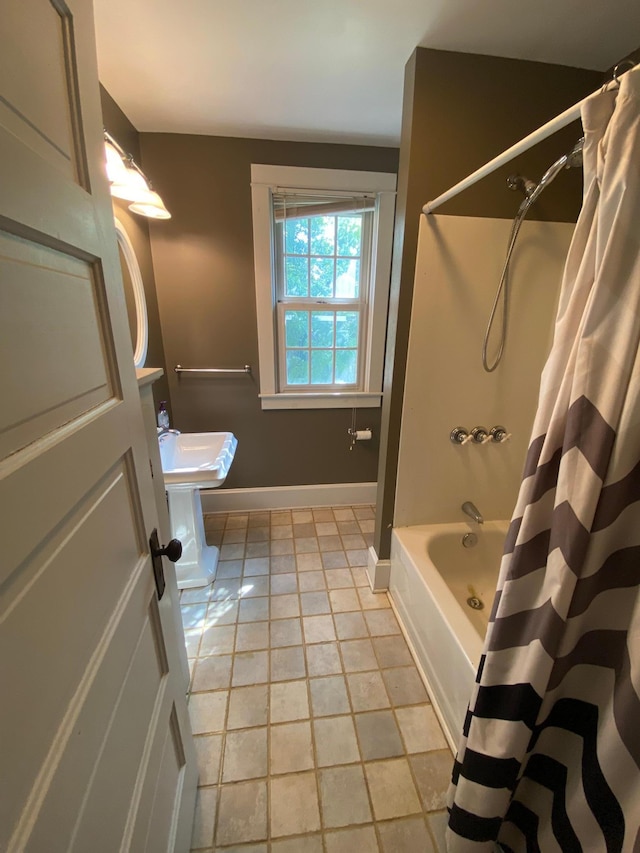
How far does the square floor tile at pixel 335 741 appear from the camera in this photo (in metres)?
1.18

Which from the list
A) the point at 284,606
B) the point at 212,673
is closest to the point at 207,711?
the point at 212,673

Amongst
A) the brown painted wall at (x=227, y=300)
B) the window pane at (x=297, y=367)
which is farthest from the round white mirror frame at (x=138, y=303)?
the window pane at (x=297, y=367)

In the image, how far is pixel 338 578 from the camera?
6.55ft

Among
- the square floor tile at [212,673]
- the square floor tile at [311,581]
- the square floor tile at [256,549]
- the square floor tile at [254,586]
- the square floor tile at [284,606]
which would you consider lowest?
the square floor tile at [212,673]

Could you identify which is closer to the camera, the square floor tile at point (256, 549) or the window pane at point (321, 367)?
the square floor tile at point (256, 549)

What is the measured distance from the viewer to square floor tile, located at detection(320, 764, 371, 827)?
1044 millimetres

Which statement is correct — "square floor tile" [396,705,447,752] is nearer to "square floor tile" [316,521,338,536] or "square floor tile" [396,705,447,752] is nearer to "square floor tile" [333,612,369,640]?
"square floor tile" [333,612,369,640]

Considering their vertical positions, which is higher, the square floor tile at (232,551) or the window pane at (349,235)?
the window pane at (349,235)

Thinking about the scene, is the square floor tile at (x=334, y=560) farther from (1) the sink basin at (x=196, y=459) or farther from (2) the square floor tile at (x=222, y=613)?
(1) the sink basin at (x=196, y=459)

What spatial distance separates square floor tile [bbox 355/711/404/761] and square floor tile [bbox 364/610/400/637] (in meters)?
0.36

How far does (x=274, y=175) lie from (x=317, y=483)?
6.72 ft

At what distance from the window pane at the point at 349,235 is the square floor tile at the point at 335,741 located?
245cm

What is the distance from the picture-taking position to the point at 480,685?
86 centimetres

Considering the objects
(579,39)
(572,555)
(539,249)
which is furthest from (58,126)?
(579,39)
